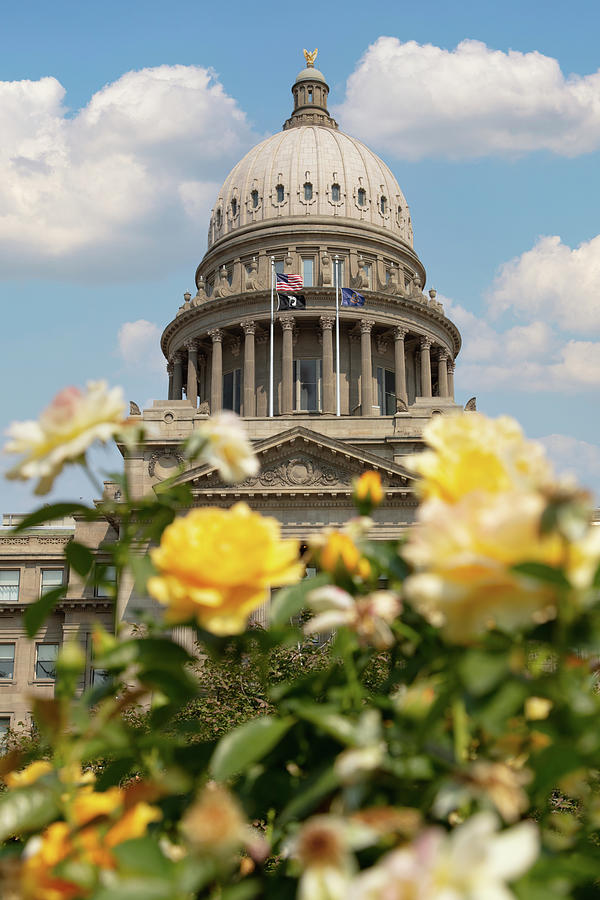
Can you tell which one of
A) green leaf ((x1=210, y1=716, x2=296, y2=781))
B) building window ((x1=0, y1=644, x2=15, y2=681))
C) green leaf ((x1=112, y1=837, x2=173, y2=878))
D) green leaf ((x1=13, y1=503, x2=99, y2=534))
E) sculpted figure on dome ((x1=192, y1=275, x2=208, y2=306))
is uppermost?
sculpted figure on dome ((x1=192, y1=275, x2=208, y2=306))

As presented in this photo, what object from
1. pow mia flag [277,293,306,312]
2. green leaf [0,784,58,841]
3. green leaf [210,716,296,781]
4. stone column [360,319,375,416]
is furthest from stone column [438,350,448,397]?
green leaf [0,784,58,841]

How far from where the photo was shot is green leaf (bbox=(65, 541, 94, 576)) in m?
3.27

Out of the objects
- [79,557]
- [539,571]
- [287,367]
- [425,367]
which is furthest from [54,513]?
[425,367]

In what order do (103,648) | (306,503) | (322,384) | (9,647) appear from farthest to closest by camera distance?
1. (322,384)
2. (9,647)
3. (306,503)
4. (103,648)

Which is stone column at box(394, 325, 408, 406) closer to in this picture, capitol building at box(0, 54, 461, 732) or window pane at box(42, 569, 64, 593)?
capitol building at box(0, 54, 461, 732)

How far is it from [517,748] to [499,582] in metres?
0.58

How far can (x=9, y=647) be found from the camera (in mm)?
64250

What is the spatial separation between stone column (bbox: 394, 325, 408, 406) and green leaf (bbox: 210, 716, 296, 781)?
75110mm

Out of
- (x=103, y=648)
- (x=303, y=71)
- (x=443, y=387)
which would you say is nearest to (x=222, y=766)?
(x=103, y=648)

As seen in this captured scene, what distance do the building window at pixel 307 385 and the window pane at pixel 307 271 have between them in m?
7.02

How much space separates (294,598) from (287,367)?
73.3 metres

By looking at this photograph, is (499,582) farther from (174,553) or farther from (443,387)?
(443,387)

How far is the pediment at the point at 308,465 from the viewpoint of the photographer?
53.2 meters

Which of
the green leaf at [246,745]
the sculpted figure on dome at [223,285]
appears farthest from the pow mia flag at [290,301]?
the green leaf at [246,745]
